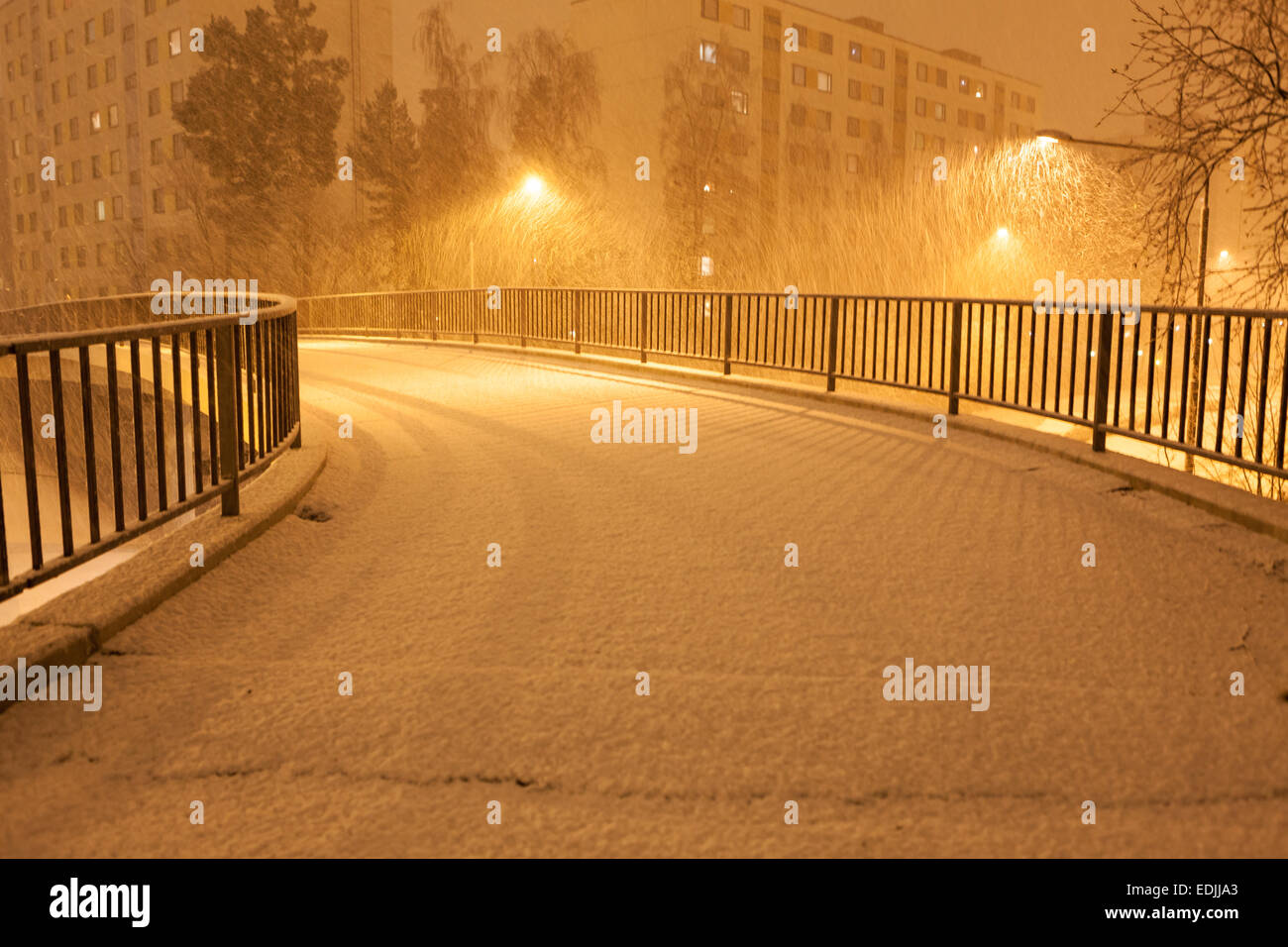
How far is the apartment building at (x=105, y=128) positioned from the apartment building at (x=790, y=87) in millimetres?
15737

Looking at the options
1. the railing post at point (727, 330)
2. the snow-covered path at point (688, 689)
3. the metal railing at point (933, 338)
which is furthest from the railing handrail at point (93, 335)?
the railing post at point (727, 330)

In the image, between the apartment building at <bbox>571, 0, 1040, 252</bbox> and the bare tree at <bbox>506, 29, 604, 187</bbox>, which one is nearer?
the bare tree at <bbox>506, 29, 604, 187</bbox>

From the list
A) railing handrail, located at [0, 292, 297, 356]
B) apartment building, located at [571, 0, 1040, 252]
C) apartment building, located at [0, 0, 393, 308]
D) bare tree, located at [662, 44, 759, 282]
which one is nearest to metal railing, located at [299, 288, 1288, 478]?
railing handrail, located at [0, 292, 297, 356]

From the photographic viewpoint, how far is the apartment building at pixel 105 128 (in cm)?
6406

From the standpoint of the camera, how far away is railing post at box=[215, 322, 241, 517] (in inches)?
247

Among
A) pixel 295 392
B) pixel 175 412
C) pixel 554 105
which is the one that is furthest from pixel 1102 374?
pixel 554 105

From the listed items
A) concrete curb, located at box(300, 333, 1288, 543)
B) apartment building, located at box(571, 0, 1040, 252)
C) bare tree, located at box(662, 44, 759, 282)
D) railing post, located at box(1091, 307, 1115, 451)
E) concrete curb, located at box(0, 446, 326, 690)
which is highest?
apartment building, located at box(571, 0, 1040, 252)

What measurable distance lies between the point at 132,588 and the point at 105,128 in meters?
79.1

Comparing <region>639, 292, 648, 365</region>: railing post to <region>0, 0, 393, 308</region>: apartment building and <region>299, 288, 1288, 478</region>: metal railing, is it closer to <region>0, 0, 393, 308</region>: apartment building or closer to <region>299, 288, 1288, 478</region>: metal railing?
<region>299, 288, 1288, 478</region>: metal railing

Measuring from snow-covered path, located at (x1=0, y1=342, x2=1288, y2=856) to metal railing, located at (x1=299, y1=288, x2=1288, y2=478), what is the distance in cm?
130

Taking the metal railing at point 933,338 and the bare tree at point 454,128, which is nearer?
the metal railing at point 933,338

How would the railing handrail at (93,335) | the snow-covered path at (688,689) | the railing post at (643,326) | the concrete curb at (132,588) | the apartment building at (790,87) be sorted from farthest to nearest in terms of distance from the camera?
the apartment building at (790,87)
the railing post at (643,326)
the railing handrail at (93,335)
the concrete curb at (132,588)
the snow-covered path at (688,689)

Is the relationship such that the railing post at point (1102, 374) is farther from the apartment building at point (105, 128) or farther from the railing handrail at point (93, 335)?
the apartment building at point (105, 128)

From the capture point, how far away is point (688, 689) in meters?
3.82
